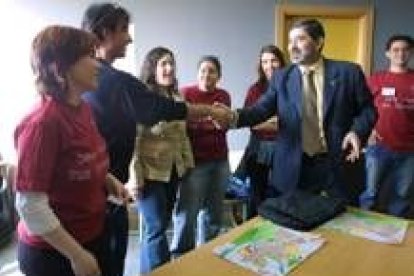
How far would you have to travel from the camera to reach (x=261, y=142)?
10.6 ft

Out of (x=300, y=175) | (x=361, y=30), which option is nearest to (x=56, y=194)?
(x=300, y=175)

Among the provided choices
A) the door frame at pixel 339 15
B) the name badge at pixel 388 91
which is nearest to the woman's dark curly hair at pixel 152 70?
the name badge at pixel 388 91

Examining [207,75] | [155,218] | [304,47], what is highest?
[304,47]

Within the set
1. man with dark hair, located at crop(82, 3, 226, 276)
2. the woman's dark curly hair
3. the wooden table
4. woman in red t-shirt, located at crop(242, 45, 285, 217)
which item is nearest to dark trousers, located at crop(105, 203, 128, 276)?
man with dark hair, located at crop(82, 3, 226, 276)

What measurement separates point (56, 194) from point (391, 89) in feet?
8.67

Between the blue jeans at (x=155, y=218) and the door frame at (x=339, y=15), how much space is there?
2.05 metres

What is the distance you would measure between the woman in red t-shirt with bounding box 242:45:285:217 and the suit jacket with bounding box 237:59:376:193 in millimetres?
695

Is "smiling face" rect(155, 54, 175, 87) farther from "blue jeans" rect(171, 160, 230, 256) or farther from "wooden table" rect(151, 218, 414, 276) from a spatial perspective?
"wooden table" rect(151, 218, 414, 276)

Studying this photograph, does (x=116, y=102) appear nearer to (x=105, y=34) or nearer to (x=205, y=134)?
(x=105, y=34)

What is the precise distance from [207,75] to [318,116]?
0.84 metres

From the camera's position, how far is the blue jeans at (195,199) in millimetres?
2936

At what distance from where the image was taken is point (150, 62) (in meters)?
2.76

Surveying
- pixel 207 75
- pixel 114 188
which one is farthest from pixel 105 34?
pixel 207 75

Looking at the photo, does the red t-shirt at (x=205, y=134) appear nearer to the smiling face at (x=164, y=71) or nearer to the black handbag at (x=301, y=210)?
the smiling face at (x=164, y=71)
